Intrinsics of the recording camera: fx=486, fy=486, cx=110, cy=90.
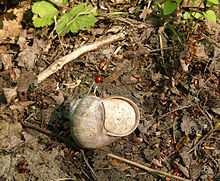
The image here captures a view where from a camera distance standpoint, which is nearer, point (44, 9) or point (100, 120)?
point (100, 120)

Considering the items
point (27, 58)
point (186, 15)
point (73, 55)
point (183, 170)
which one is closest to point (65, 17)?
point (73, 55)

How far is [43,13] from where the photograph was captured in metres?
4.55

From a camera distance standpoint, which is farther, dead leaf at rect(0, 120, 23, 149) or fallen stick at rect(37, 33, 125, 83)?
fallen stick at rect(37, 33, 125, 83)

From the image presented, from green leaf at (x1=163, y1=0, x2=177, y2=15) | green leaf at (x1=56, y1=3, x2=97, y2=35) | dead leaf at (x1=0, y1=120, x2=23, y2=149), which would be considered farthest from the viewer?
green leaf at (x1=56, y1=3, x2=97, y2=35)

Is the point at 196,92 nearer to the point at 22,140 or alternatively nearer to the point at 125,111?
the point at 125,111

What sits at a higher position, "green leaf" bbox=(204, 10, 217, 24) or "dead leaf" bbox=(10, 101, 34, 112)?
"green leaf" bbox=(204, 10, 217, 24)

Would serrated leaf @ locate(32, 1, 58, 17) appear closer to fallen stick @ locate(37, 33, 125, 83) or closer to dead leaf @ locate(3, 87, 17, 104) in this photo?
fallen stick @ locate(37, 33, 125, 83)

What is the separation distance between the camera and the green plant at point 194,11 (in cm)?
426

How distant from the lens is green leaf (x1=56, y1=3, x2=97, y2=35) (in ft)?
14.4

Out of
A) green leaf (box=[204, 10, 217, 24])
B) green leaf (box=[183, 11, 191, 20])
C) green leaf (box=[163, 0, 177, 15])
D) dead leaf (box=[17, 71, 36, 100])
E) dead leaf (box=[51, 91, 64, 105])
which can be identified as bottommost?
dead leaf (box=[51, 91, 64, 105])

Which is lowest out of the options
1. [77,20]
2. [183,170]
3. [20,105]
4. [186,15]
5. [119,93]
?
[183,170]

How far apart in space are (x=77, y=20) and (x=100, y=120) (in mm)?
1150

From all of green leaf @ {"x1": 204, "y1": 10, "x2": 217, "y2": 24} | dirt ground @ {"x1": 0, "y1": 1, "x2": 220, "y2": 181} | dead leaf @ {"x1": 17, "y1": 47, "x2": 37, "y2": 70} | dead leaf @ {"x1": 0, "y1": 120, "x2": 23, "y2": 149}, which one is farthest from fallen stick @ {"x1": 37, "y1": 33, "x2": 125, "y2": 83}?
green leaf @ {"x1": 204, "y1": 10, "x2": 217, "y2": 24}

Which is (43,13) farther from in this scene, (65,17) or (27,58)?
(27,58)
